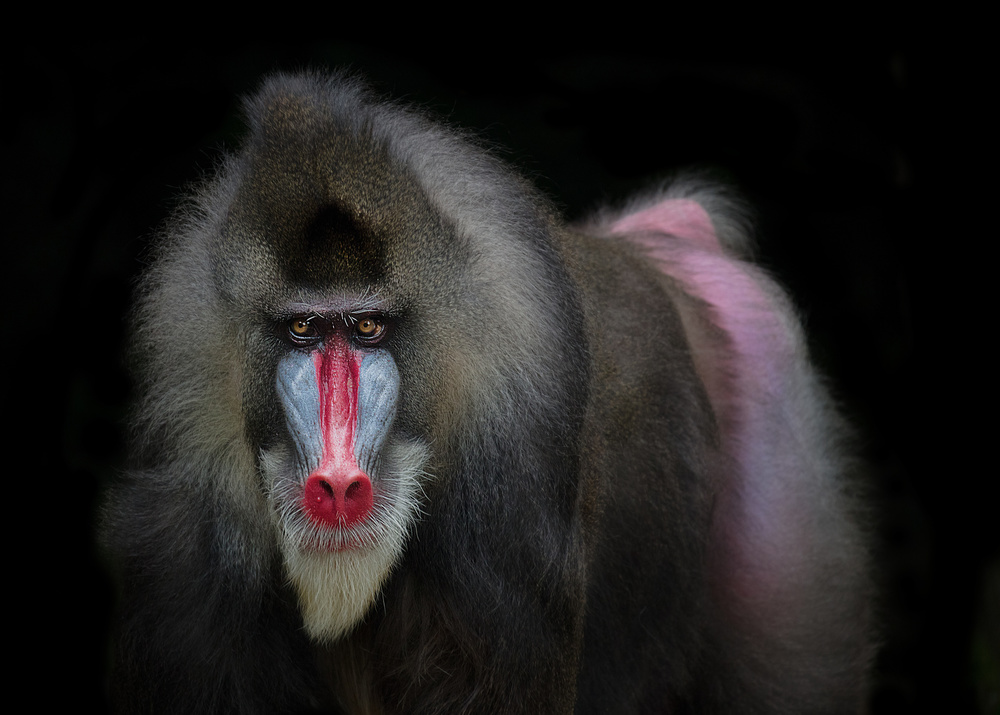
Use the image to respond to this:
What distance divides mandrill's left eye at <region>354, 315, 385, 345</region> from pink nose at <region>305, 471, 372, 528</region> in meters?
0.35

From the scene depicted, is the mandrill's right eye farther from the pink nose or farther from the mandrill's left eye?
the pink nose

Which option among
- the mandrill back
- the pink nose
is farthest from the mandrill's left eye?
the pink nose

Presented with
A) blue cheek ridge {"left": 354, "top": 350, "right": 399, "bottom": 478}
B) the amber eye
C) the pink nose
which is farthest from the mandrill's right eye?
the pink nose

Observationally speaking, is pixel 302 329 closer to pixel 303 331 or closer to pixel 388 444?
pixel 303 331

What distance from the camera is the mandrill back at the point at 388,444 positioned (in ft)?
8.52

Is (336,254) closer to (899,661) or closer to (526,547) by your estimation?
(526,547)

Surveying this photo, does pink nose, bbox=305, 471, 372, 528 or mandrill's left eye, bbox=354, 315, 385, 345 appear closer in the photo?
pink nose, bbox=305, 471, 372, 528

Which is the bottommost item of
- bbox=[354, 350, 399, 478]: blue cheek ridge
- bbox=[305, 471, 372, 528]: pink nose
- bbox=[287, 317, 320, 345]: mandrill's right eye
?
bbox=[305, 471, 372, 528]: pink nose

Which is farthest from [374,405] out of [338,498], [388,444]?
[338,498]

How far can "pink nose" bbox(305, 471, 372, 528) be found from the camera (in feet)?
7.85

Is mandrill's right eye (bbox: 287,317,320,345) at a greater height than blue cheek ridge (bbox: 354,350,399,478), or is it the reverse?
mandrill's right eye (bbox: 287,317,320,345)

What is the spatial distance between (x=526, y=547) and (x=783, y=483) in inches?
Result: 58.1

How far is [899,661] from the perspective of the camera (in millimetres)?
5109

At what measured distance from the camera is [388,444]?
2586mm
